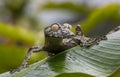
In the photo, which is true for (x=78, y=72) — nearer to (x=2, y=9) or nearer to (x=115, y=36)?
Result: (x=115, y=36)

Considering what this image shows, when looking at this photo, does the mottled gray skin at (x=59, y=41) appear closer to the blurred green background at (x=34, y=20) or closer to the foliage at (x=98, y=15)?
the blurred green background at (x=34, y=20)

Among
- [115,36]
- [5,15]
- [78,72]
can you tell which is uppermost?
[5,15]

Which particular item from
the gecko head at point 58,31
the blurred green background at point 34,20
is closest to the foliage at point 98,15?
the blurred green background at point 34,20

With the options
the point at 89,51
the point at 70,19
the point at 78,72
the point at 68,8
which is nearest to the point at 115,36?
the point at 89,51

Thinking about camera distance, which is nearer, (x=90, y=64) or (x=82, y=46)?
(x=90, y=64)

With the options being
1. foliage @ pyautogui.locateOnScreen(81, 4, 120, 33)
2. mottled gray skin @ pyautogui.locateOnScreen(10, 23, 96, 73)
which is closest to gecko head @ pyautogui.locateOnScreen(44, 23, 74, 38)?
mottled gray skin @ pyautogui.locateOnScreen(10, 23, 96, 73)

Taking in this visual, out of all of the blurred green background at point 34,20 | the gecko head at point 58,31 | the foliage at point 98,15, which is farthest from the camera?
the foliage at point 98,15
